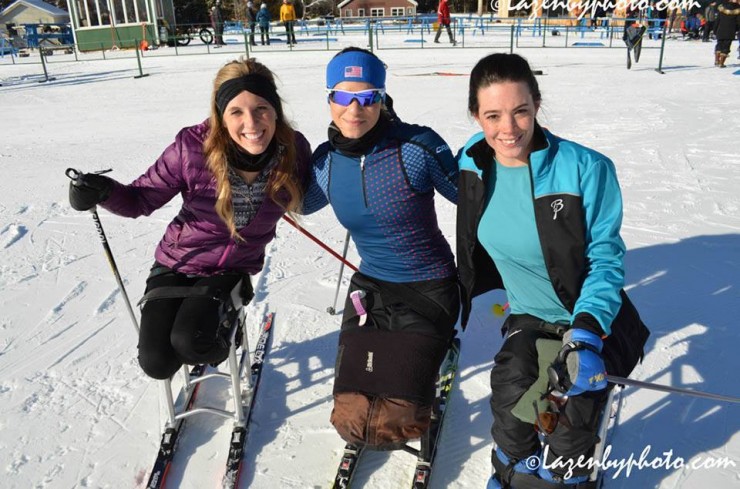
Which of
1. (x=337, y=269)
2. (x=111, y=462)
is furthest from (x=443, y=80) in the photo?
(x=111, y=462)

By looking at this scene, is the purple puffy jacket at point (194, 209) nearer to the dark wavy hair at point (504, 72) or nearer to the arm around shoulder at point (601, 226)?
the dark wavy hair at point (504, 72)

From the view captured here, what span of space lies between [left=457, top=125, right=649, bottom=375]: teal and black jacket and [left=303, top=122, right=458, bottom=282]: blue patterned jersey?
48cm

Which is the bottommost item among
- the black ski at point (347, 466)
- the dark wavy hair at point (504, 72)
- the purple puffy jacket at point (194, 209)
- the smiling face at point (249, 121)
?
the black ski at point (347, 466)

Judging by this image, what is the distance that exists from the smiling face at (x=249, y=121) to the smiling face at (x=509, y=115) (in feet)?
3.14

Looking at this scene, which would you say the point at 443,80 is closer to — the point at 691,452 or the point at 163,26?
the point at 691,452

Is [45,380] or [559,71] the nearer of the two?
[45,380]

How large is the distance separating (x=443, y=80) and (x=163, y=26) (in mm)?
15129

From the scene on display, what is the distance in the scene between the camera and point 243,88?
237 centimetres

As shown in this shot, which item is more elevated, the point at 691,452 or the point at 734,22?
the point at 734,22

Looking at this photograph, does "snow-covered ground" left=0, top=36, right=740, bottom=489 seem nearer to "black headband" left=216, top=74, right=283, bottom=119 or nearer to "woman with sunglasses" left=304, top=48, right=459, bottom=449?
"woman with sunglasses" left=304, top=48, right=459, bottom=449

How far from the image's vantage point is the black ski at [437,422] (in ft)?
7.40

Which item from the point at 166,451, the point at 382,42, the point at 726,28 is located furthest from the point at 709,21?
the point at 166,451

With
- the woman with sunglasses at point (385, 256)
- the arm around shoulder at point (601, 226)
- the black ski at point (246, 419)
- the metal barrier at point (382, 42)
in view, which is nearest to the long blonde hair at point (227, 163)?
the woman with sunglasses at point (385, 256)

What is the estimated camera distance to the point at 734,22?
13156 mm
